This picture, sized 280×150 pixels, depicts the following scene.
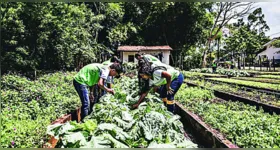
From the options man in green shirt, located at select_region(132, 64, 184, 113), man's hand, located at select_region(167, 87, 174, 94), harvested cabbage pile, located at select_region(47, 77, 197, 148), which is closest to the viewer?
harvested cabbage pile, located at select_region(47, 77, 197, 148)

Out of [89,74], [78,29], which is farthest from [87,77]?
[78,29]

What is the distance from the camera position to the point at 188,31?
31.8m

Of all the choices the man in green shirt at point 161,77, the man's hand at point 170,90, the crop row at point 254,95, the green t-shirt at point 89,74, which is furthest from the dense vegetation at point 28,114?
the crop row at point 254,95

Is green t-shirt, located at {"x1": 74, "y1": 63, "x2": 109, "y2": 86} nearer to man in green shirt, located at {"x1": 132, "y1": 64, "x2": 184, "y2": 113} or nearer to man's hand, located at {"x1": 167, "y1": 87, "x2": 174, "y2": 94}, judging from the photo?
man in green shirt, located at {"x1": 132, "y1": 64, "x2": 184, "y2": 113}

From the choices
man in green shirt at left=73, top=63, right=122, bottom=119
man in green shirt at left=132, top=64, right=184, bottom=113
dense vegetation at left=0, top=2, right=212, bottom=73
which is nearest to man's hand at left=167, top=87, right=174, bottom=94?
man in green shirt at left=132, top=64, right=184, bottom=113

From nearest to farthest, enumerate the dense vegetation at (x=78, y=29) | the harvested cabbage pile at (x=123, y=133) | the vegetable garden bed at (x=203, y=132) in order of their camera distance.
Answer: the harvested cabbage pile at (x=123, y=133) → the vegetable garden bed at (x=203, y=132) → the dense vegetation at (x=78, y=29)

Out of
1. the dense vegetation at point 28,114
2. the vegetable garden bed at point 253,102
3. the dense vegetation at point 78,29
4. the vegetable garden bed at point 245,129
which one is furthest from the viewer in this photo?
the dense vegetation at point 78,29

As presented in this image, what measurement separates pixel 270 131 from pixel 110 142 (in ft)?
8.36

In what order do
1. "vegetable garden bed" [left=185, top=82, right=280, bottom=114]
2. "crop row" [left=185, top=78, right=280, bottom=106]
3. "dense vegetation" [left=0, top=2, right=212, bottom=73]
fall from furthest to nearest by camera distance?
"dense vegetation" [left=0, top=2, right=212, bottom=73], "crop row" [left=185, top=78, right=280, bottom=106], "vegetable garden bed" [left=185, top=82, right=280, bottom=114]

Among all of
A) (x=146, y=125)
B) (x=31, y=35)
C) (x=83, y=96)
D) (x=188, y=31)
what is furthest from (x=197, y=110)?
(x=188, y=31)

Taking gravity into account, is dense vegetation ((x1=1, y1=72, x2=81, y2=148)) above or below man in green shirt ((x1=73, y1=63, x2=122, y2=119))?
below

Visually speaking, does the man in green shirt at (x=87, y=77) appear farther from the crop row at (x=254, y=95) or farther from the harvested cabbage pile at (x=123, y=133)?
the crop row at (x=254, y=95)

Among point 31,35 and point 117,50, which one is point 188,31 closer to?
point 117,50

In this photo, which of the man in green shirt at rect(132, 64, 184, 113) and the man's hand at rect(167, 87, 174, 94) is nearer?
the man in green shirt at rect(132, 64, 184, 113)
